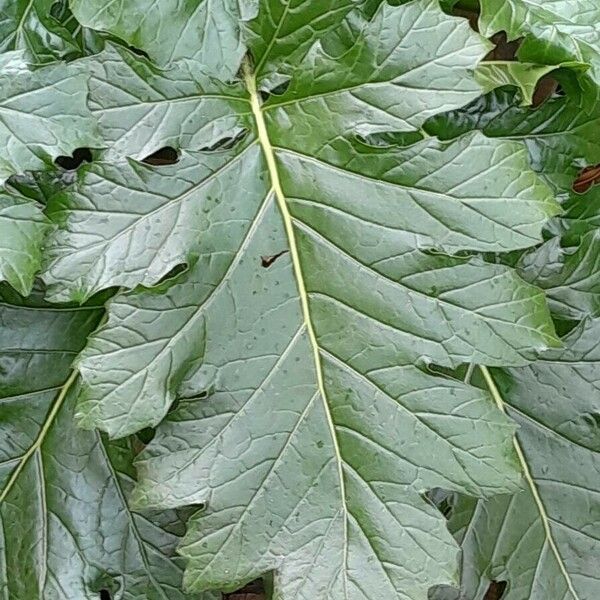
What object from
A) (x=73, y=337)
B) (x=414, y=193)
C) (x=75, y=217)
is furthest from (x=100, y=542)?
(x=414, y=193)

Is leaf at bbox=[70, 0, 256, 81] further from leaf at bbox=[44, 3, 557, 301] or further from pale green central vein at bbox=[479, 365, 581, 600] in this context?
pale green central vein at bbox=[479, 365, 581, 600]

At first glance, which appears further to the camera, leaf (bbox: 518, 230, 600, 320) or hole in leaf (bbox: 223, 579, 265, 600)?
hole in leaf (bbox: 223, 579, 265, 600)

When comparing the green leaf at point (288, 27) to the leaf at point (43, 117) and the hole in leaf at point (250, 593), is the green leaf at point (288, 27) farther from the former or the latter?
the hole in leaf at point (250, 593)

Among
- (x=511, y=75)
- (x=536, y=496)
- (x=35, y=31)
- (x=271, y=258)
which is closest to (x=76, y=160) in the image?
(x=35, y=31)

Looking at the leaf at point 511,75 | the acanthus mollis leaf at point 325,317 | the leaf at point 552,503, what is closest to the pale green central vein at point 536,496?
the leaf at point 552,503

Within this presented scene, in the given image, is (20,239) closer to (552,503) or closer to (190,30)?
(190,30)

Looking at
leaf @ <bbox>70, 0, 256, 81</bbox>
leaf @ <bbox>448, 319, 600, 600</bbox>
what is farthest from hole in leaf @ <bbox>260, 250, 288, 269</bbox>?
leaf @ <bbox>448, 319, 600, 600</bbox>
